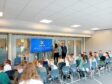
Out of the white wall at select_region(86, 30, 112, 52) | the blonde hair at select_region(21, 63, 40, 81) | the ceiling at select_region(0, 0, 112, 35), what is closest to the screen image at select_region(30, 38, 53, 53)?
the ceiling at select_region(0, 0, 112, 35)

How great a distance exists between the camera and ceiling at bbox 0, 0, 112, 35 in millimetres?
4738

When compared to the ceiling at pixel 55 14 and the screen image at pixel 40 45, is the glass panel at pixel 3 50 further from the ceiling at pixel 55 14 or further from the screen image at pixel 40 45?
the screen image at pixel 40 45

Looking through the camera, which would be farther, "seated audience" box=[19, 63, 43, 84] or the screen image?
the screen image

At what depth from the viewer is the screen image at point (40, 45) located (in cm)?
966

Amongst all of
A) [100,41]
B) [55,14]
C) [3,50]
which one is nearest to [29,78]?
[55,14]

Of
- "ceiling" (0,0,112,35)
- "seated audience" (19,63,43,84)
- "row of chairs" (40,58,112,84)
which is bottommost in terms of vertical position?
"row of chairs" (40,58,112,84)

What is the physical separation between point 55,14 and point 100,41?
24.4 ft

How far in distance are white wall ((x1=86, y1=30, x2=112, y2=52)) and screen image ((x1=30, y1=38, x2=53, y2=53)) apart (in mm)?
4472

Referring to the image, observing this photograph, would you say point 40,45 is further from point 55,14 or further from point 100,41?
point 100,41

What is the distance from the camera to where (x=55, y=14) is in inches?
252

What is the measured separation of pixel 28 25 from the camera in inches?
332

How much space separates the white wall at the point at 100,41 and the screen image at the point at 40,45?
14.7 ft

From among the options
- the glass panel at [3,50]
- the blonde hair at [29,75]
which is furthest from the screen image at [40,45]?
the blonde hair at [29,75]

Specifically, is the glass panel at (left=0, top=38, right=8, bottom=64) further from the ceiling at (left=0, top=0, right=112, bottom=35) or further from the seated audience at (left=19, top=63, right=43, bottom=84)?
the seated audience at (left=19, top=63, right=43, bottom=84)
